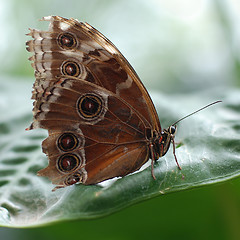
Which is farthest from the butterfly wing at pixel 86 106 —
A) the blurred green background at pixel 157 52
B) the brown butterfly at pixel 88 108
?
the blurred green background at pixel 157 52

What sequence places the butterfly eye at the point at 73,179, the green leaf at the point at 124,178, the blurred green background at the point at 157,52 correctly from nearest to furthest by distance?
the green leaf at the point at 124,178 < the butterfly eye at the point at 73,179 < the blurred green background at the point at 157,52

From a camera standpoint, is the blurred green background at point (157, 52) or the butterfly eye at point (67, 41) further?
the blurred green background at point (157, 52)

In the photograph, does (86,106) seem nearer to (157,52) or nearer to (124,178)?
(124,178)

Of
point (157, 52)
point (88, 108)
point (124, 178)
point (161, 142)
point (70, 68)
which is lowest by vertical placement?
point (124, 178)

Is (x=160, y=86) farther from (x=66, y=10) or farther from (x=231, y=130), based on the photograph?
(x=231, y=130)

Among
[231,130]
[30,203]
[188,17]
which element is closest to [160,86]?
[188,17]

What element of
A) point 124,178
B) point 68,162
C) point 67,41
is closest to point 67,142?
point 68,162

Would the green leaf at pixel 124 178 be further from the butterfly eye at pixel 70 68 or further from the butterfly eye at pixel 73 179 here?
the butterfly eye at pixel 70 68

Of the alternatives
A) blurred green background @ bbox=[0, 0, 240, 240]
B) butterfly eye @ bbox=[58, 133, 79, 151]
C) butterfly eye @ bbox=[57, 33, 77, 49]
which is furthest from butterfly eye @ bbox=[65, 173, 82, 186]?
butterfly eye @ bbox=[57, 33, 77, 49]
